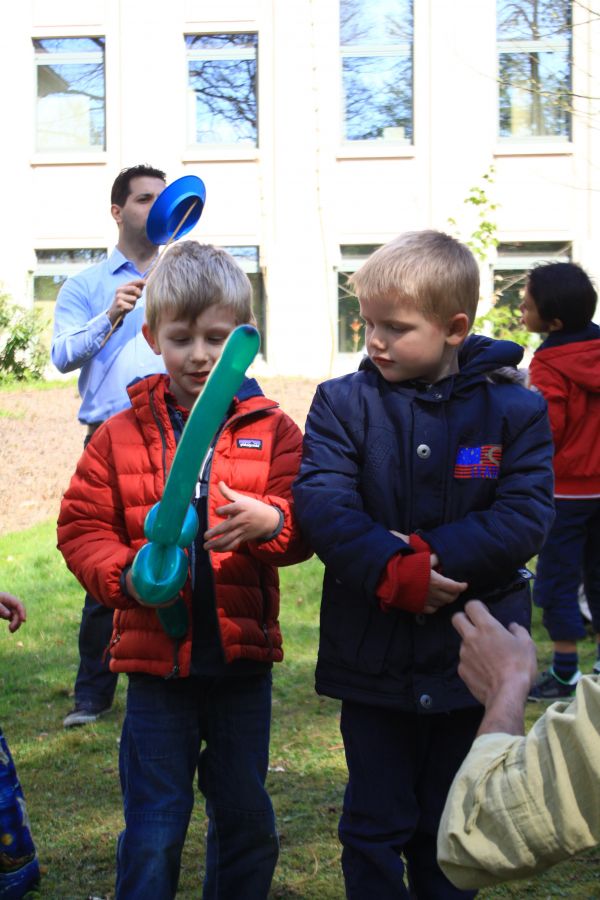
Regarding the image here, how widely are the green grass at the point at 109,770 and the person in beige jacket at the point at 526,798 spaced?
1.71 meters

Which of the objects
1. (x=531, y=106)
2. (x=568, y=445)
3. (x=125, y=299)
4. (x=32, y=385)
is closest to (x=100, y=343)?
(x=125, y=299)

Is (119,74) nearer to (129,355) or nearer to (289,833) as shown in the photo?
(129,355)

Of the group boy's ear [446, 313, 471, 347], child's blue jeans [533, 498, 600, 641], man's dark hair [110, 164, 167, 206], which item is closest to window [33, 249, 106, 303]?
man's dark hair [110, 164, 167, 206]

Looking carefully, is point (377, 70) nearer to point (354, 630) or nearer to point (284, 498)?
point (284, 498)

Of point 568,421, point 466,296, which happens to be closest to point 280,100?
point 568,421

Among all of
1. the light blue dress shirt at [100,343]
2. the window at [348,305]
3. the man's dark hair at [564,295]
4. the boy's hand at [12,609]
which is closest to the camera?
the boy's hand at [12,609]

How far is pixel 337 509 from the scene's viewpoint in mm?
2525

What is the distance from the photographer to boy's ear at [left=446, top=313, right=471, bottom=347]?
2719 mm

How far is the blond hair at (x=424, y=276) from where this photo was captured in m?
2.65

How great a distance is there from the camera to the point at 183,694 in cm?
269

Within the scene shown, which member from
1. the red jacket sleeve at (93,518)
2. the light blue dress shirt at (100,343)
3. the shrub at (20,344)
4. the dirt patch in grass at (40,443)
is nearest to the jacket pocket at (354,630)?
the red jacket sleeve at (93,518)

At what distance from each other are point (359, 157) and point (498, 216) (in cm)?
229

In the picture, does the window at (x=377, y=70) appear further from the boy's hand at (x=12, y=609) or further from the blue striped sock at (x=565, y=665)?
the boy's hand at (x=12, y=609)

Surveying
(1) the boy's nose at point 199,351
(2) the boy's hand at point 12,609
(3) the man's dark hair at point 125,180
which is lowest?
(2) the boy's hand at point 12,609
